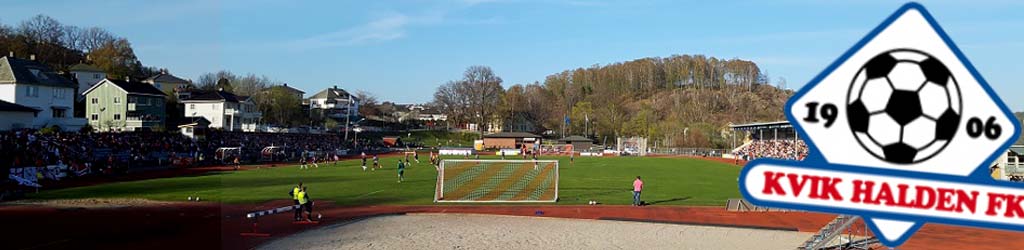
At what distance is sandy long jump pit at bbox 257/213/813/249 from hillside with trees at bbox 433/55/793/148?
255 feet

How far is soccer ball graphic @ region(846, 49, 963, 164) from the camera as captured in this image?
125 inches

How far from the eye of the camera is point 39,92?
6084 centimetres

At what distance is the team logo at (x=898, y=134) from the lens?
3.19 metres

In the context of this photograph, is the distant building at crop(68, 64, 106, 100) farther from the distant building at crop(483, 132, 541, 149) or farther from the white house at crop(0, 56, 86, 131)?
the distant building at crop(483, 132, 541, 149)

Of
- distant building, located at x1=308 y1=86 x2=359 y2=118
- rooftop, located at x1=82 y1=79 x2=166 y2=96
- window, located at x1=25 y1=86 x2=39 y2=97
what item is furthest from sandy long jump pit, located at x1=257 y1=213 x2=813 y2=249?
distant building, located at x1=308 y1=86 x2=359 y2=118

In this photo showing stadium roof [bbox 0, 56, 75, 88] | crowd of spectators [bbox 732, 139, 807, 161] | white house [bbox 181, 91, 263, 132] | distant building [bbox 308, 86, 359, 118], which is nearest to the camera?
stadium roof [bbox 0, 56, 75, 88]

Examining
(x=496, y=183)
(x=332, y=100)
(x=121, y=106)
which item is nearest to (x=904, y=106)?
(x=496, y=183)

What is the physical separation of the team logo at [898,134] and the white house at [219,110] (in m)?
85.5

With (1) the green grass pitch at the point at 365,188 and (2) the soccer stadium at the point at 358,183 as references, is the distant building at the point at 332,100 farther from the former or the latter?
(1) the green grass pitch at the point at 365,188

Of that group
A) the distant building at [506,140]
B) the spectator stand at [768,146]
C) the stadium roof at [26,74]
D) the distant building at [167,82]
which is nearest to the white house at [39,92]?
the stadium roof at [26,74]

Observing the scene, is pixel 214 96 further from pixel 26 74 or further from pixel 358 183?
pixel 358 183

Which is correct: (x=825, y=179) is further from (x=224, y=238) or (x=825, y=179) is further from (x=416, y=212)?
(x=416, y=212)

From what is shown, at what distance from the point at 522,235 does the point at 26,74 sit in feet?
186

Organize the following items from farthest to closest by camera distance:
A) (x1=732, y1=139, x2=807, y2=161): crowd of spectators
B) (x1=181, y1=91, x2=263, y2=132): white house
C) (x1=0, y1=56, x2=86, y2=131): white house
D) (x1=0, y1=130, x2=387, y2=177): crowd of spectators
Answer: (x1=181, y1=91, x2=263, y2=132): white house < (x1=732, y1=139, x2=807, y2=161): crowd of spectators < (x1=0, y1=56, x2=86, y2=131): white house < (x1=0, y1=130, x2=387, y2=177): crowd of spectators
